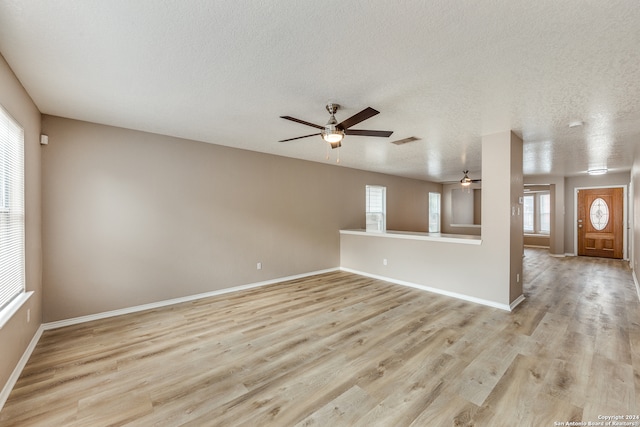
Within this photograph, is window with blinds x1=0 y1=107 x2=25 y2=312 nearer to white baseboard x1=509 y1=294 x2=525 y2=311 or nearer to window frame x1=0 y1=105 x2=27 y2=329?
window frame x1=0 y1=105 x2=27 y2=329

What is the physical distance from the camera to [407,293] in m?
4.58

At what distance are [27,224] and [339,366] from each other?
338cm

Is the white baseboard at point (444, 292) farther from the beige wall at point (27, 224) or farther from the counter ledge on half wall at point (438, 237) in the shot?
the beige wall at point (27, 224)

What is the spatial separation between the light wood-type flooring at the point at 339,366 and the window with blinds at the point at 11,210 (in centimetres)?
81

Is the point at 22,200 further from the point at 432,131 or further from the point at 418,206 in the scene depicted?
the point at 418,206

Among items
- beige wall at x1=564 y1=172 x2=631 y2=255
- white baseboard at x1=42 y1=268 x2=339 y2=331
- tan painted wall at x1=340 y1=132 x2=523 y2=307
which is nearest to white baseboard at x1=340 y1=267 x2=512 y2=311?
tan painted wall at x1=340 y1=132 x2=523 y2=307

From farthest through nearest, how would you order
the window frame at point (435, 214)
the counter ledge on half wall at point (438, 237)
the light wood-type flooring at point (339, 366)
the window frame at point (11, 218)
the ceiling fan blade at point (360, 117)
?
the window frame at point (435, 214) < the counter ledge on half wall at point (438, 237) < the ceiling fan blade at point (360, 117) < the window frame at point (11, 218) < the light wood-type flooring at point (339, 366)

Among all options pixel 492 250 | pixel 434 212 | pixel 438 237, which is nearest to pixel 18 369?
pixel 438 237

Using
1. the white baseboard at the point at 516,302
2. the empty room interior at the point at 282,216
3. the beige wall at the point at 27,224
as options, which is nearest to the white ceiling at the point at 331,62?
the empty room interior at the point at 282,216

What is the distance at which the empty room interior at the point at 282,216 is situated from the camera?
1.78 meters

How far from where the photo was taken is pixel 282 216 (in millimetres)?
5422

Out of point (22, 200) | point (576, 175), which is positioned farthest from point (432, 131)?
point (576, 175)

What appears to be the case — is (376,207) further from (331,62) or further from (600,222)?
(600,222)

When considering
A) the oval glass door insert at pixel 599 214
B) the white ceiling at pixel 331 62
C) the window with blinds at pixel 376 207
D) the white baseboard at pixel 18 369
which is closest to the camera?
the white ceiling at pixel 331 62
